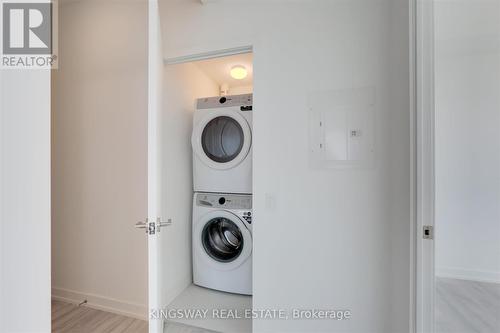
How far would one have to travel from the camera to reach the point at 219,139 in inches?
85.0

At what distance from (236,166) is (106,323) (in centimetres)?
162

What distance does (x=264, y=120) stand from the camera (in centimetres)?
149

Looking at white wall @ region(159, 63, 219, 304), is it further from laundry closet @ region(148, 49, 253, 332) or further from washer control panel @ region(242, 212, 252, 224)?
washer control panel @ region(242, 212, 252, 224)

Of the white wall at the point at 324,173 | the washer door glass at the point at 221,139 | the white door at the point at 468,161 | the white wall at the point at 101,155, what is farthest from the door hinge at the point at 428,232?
the white wall at the point at 101,155

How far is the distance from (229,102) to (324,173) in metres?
1.13

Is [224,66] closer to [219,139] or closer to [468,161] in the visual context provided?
[219,139]

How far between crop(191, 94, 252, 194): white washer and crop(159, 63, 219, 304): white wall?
13 centimetres

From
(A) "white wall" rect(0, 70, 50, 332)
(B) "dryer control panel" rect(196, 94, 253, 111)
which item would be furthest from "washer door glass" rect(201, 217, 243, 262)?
(A) "white wall" rect(0, 70, 50, 332)

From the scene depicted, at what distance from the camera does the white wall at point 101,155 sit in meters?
1.86

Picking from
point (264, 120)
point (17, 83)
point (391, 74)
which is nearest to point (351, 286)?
point (264, 120)

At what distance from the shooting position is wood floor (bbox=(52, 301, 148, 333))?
1703 mm

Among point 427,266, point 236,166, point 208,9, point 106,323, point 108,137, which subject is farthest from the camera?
point 236,166

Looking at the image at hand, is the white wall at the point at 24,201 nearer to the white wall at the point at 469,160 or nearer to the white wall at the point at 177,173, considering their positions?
the white wall at the point at 177,173

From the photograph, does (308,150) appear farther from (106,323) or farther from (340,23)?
(106,323)
